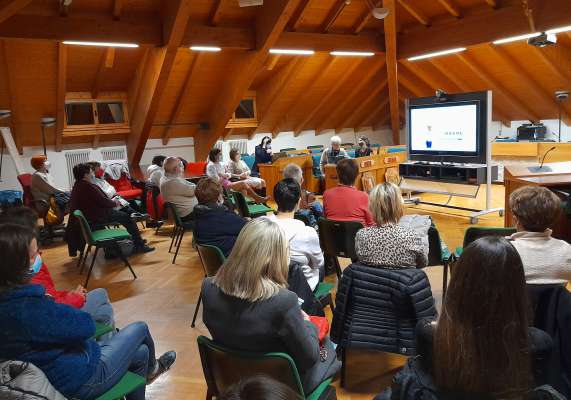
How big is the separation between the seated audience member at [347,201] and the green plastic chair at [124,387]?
2.09m

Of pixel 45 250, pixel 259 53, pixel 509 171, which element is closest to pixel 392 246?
pixel 509 171

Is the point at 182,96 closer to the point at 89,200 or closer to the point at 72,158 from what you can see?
the point at 72,158

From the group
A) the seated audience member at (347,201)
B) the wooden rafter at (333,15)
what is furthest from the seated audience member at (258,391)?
the wooden rafter at (333,15)

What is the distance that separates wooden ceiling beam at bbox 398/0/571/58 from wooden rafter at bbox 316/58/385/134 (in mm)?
1486

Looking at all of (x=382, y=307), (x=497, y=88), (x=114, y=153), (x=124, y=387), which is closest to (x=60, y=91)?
(x=114, y=153)

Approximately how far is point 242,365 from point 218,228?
183 cm

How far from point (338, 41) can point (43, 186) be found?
5658mm

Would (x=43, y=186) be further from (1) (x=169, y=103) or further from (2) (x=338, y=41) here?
(2) (x=338, y=41)

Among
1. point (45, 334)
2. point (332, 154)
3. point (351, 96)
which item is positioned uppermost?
point (351, 96)

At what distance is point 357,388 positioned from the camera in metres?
2.68

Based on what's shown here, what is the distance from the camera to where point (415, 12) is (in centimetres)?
881

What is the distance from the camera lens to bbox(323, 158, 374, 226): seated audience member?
150 inches

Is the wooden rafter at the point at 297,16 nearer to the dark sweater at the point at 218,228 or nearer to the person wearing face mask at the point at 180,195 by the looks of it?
the person wearing face mask at the point at 180,195

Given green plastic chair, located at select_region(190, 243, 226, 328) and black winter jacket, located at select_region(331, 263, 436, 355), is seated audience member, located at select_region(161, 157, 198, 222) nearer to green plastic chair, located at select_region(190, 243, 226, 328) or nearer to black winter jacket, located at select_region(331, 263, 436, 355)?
green plastic chair, located at select_region(190, 243, 226, 328)
